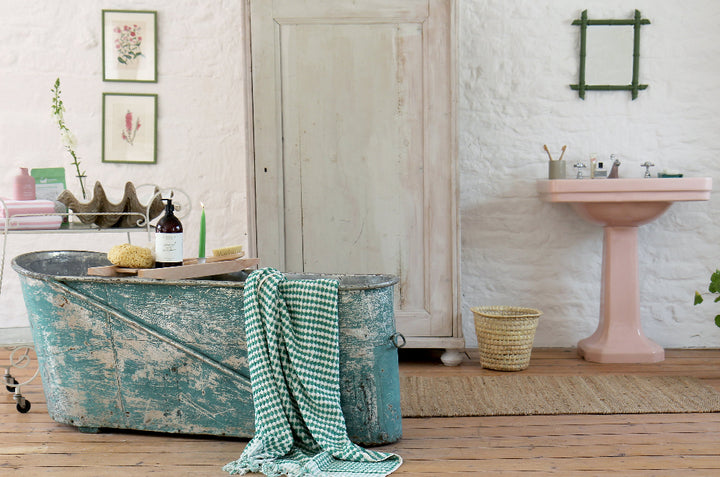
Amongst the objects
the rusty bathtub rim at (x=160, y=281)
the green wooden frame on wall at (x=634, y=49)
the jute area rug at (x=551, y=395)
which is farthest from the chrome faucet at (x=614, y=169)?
the rusty bathtub rim at (x=160, y=281)

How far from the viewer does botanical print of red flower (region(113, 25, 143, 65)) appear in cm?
427

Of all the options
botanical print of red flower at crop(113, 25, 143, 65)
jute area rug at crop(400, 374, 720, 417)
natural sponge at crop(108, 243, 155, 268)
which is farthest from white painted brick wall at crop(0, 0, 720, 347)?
natural sponge at crop(108, 243, 155, 268)

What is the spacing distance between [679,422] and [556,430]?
53 cm

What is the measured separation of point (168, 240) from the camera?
255 cm

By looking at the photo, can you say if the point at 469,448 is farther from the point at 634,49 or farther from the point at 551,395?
the point at 634,49

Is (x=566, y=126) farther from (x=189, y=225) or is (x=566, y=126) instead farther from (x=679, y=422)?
(x=189, y=225)

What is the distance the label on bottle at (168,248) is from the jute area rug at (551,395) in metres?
1.16

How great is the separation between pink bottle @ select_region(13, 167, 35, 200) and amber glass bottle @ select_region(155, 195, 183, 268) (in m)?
0.91

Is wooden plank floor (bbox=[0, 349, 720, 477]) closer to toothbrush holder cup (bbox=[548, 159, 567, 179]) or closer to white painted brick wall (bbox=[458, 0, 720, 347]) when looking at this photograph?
white painted brick wall (bbox=[458, 0, 720, 347])

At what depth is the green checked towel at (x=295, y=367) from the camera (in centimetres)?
233

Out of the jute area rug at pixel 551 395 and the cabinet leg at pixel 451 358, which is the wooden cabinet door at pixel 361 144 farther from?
the jute area rug at pixel 551 395

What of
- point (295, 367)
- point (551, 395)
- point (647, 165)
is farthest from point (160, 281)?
point (647, 165)

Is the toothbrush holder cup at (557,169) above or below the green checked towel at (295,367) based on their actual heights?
above

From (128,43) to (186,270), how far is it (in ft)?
7.68
